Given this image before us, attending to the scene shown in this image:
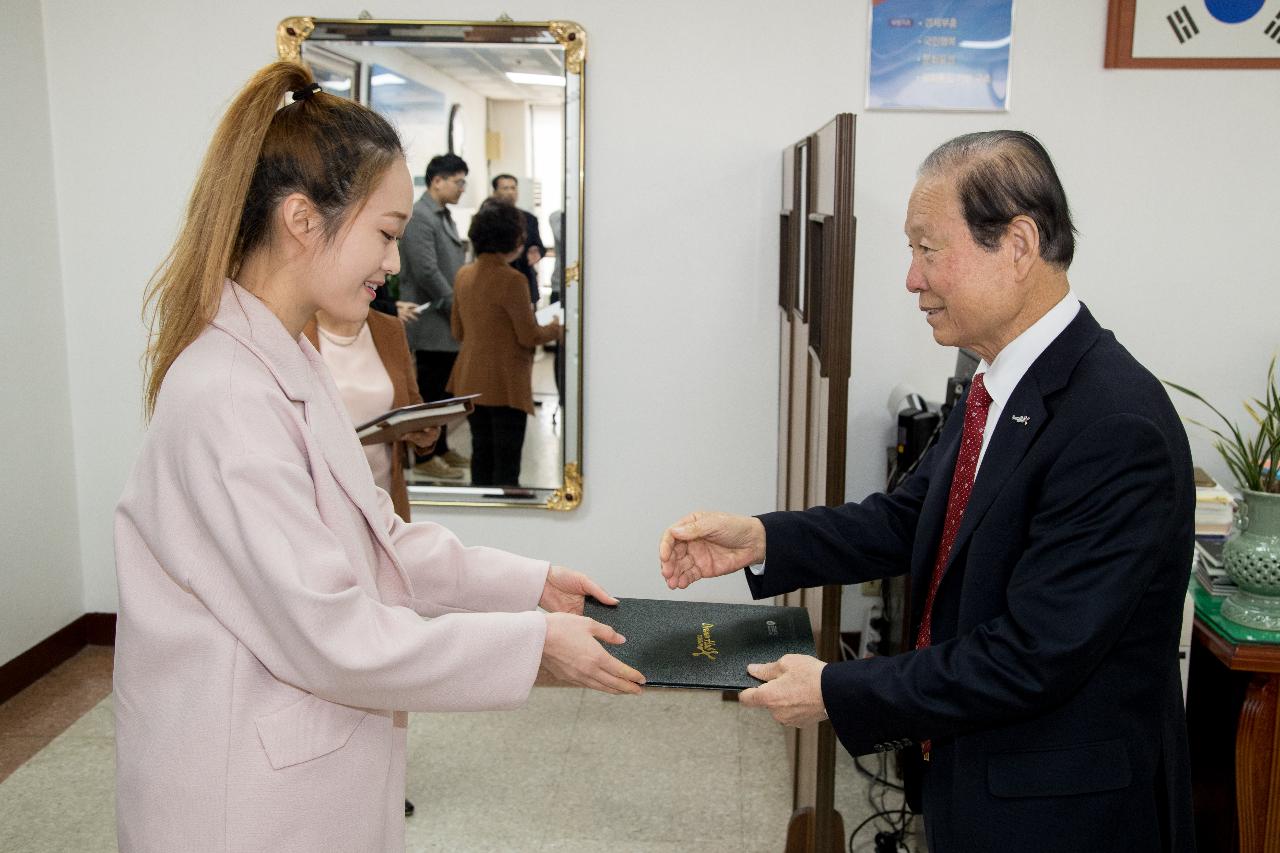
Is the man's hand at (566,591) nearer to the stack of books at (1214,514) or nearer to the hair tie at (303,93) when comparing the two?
the hair tie at (303,93)

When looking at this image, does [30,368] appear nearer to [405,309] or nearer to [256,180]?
[405,309]

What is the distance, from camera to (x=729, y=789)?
3090 millimetres

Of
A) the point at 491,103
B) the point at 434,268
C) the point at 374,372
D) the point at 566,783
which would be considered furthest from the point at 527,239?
the point at 566,783

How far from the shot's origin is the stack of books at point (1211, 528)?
2.54m

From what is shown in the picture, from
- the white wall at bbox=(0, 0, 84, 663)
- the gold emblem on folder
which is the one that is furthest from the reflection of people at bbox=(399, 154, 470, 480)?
the gold emblem on folder

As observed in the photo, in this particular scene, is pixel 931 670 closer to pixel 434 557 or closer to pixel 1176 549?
pixel 1176 549

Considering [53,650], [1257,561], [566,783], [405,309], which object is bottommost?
[566,783]

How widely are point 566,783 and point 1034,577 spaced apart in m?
2.05

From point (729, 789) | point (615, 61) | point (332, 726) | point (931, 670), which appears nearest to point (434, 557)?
point (332, 726)

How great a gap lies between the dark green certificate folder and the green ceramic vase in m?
0.99

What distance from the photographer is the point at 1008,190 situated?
1.42 m

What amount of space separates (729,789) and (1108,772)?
1827mm

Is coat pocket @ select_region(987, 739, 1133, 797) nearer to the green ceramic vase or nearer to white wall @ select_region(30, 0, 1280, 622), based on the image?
the green ceramic vase

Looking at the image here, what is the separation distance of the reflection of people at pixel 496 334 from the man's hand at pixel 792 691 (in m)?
2.13
